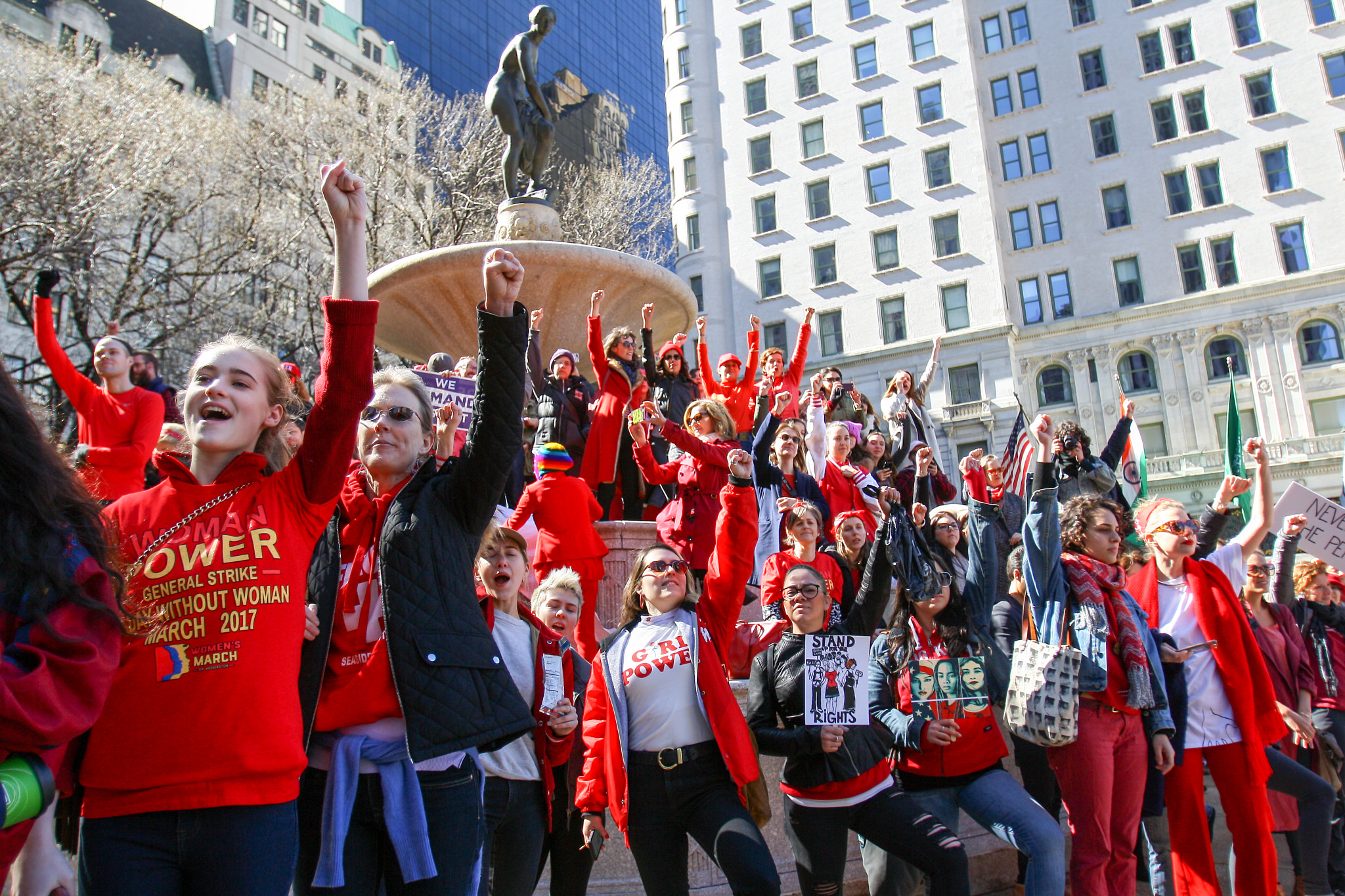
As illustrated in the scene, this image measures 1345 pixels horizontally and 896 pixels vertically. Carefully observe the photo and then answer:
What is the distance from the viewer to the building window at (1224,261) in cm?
3816

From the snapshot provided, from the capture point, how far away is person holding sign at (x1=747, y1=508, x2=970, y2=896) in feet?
11.8

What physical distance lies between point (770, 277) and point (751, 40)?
1298 centimetres

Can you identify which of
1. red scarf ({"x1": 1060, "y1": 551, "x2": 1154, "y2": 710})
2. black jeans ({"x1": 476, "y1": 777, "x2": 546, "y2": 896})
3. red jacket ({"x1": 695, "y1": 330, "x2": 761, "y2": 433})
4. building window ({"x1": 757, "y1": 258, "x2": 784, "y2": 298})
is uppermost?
building window ({"x1": 757, "y1": 258, "x2": 784, "y2": 298})

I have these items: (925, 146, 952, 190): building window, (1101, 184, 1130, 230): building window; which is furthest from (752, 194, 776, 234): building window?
(1101, 184, 1130, 230): building window

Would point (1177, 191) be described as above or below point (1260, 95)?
below

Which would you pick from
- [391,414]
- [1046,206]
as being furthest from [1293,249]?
[391,414]

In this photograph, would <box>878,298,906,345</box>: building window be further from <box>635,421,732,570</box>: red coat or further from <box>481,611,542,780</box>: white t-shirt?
<box>481,611,542,780</box>: white t-shirt

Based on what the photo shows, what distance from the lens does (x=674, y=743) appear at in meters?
3.54

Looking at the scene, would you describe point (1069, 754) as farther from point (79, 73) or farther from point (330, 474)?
point (79, 73)

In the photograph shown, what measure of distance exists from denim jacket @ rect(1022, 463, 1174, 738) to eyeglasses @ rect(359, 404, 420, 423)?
118 inches

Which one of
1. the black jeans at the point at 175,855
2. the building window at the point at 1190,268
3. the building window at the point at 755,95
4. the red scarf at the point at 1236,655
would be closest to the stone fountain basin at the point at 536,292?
the red scarf at the point at 1236,655

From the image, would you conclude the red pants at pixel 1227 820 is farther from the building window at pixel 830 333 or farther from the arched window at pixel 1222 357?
the building window at pixel 830 333

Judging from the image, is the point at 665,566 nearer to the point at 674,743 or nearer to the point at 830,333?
the point at 674,743

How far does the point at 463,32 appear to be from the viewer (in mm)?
60031
